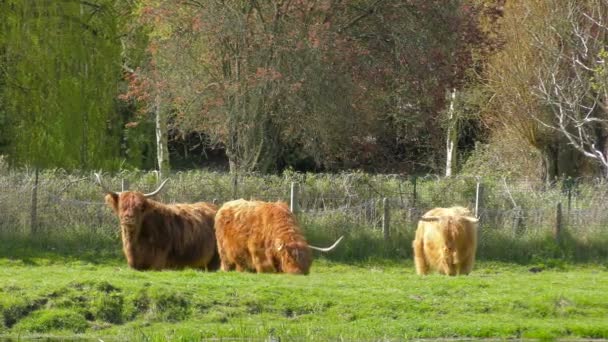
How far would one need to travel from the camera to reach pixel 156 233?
782 inches

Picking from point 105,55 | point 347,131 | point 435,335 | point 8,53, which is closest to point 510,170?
point 347,131

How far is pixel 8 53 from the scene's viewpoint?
31.4m

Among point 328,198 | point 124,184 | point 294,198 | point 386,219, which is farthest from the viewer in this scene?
point 328,198

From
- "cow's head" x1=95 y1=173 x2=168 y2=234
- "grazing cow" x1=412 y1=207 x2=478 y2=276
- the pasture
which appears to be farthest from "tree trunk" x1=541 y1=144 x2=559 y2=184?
"cow's head" x1=95 y1=173 x2=168 y2=234

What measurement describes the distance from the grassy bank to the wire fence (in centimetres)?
653

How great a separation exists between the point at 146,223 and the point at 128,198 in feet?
1.85

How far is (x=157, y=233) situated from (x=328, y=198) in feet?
22.4

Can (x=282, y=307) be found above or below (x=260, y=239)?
below

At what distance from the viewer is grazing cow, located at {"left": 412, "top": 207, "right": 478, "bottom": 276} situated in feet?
66.0

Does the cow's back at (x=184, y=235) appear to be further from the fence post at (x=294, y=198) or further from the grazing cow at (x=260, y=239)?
the fence post at (x=294, y=198)

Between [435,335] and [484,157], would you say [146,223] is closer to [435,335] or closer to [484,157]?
[435,335]

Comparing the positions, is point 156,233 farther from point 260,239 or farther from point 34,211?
point 34,211

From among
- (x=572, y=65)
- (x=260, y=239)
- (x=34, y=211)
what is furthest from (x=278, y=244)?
(x=572, y=65)

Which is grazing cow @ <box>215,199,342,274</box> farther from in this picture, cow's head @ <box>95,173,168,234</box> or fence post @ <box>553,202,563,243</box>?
fence post @ <box>553,202,563,243</box>
